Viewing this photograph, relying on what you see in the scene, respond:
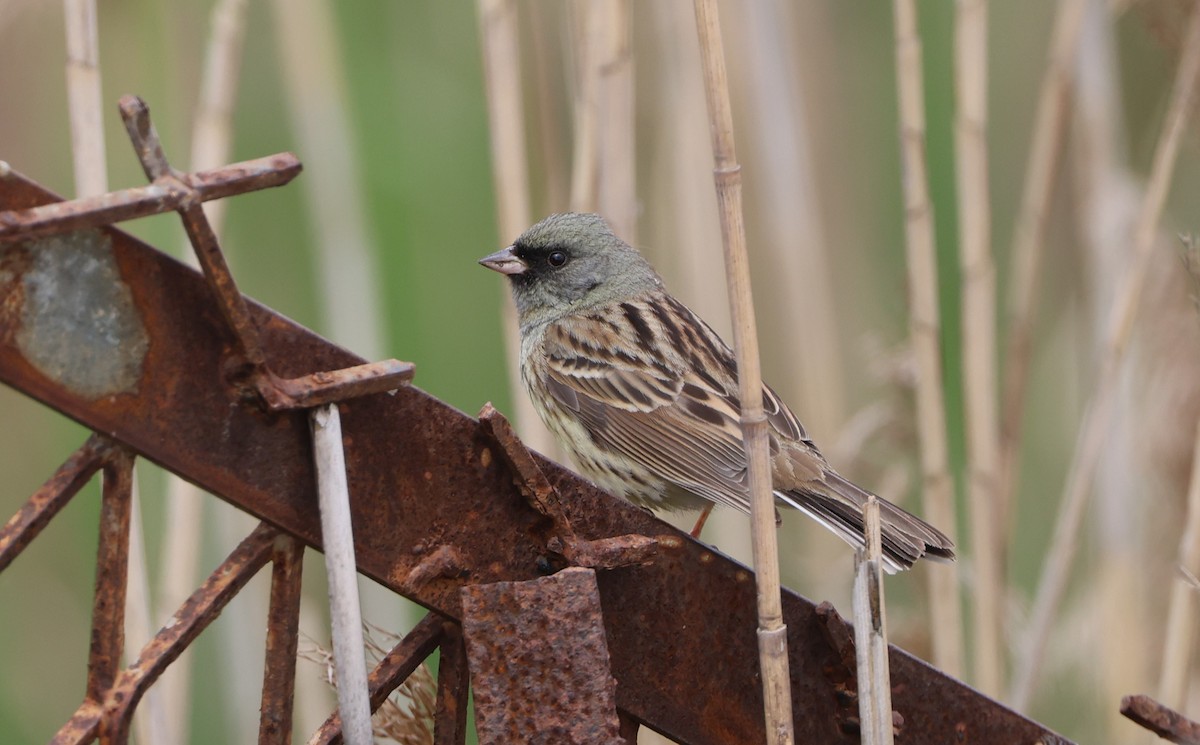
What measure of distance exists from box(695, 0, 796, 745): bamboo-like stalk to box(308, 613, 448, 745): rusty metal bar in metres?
0.30

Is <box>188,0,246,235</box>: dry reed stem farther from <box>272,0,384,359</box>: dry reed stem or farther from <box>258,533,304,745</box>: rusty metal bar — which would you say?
<box>258,533,304,745</box>: rusty metal bar

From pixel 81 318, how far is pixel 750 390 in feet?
2.00

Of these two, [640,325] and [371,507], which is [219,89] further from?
[371,507]

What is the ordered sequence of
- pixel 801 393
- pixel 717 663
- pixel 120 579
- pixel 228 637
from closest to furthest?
pixel 120 579
pixel 717 663
pixel 228 637
pixel 801 393

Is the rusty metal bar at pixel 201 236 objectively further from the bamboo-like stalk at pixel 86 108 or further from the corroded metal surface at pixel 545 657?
the bamboo-like stalk at pixel 86 108

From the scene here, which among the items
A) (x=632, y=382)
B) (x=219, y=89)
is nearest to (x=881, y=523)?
(x=632, y=382)

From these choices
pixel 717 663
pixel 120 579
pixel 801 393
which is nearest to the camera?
pixel 120 579

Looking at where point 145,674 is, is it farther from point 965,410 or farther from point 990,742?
point 965,410

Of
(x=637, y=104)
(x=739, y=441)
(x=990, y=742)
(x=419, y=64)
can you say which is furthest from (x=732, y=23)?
(x=990, y=742)

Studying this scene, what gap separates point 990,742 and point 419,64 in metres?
2.11

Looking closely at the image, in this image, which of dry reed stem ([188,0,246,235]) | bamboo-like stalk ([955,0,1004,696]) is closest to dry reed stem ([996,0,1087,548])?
bamboo-like stalk ([955,0,1004,696])

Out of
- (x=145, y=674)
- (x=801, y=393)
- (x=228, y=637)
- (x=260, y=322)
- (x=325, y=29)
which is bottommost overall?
(x=228, y=637)

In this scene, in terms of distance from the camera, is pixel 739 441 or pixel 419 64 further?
pixel 419 64

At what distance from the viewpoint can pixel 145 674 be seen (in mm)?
1030
